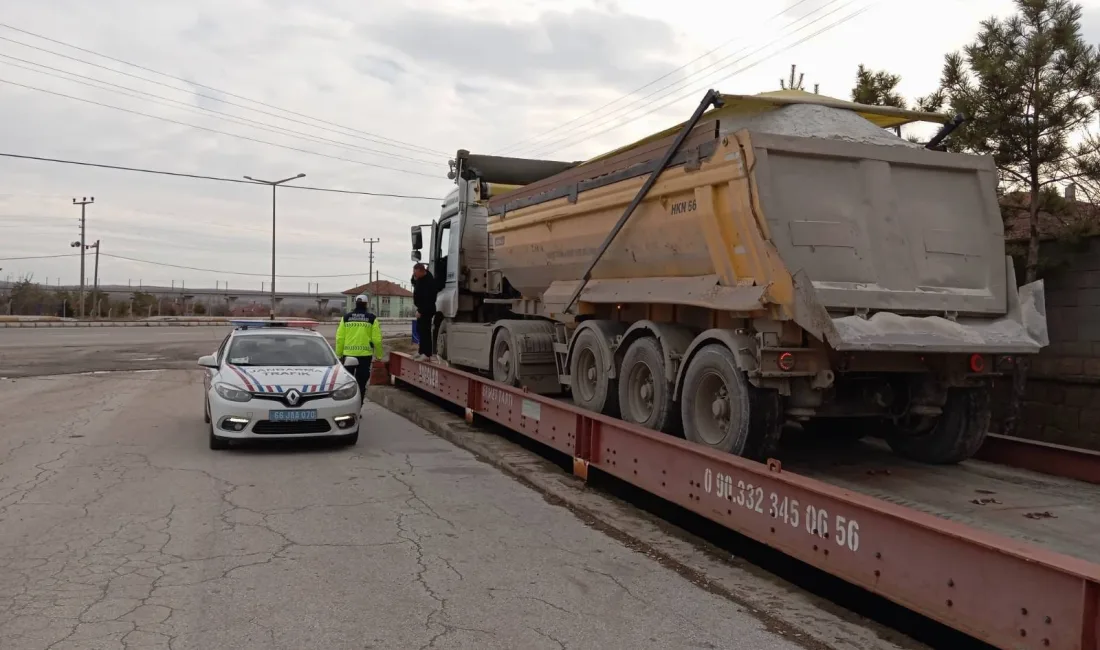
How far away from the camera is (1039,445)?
6797mm

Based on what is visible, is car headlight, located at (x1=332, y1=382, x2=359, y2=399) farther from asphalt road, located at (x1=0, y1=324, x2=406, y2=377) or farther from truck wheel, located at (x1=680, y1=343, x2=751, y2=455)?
asphalt road, located at (x1=0, y1=324, x2=406, y2=377)

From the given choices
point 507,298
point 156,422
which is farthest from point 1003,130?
point 156,422

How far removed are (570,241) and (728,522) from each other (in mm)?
4696

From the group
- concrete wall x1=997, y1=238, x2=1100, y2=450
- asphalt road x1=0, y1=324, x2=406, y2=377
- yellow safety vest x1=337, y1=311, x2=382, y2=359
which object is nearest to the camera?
concrete wall x1=997, y1=238, x2=1100, y2=450

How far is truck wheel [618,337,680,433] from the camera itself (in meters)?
7.58

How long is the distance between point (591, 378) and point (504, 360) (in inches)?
95.9

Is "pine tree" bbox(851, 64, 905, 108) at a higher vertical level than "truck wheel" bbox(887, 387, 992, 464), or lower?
higher

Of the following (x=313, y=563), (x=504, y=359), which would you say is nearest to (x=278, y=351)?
(x=504, y=359)

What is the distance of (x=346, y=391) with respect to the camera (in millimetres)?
9609

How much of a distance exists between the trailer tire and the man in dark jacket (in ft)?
8.60

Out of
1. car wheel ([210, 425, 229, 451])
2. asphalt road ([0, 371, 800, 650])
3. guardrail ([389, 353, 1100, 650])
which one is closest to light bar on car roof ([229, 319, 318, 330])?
car wheel ([210, 425, 229, 451])

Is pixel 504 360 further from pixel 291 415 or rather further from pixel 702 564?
pixel 702 564

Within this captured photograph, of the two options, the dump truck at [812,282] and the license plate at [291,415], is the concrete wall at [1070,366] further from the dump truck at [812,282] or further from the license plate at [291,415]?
the license plate at [291,415]

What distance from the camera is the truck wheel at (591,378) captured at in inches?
341
